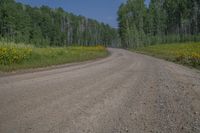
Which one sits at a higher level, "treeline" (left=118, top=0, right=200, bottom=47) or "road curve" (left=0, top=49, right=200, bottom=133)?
"treeline" (left=118, top=0, right=200, bottom=47)

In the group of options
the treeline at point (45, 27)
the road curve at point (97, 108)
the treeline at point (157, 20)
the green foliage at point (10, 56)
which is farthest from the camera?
the treeline at point (157, 20)

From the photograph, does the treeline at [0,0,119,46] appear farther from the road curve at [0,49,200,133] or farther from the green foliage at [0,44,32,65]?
the road curve at [0,49,200,133]

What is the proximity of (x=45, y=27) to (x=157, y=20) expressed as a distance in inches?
1504

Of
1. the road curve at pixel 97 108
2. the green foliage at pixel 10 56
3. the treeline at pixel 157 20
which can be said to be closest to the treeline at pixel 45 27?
the green foliage at pixel 10 56

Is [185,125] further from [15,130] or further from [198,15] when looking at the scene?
[198,15]

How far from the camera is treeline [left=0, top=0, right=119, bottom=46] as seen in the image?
77.3m

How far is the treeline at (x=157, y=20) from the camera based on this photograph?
9569cm

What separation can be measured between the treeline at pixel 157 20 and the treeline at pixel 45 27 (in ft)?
81.8

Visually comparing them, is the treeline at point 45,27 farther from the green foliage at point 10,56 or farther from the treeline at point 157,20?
the treeline at point 157,20

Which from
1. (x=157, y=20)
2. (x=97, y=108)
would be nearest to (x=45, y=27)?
(x=157, y=20)

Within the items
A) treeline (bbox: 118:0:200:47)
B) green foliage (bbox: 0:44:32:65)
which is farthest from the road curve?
treeline (bbox: 118:0:200:47)

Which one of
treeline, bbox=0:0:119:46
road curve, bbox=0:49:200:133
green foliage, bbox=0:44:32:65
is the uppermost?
treeline, bbox=0:0:119:46

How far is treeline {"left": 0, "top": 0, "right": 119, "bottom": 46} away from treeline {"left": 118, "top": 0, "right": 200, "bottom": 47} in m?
24.9

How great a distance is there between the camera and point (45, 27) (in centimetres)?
10381
